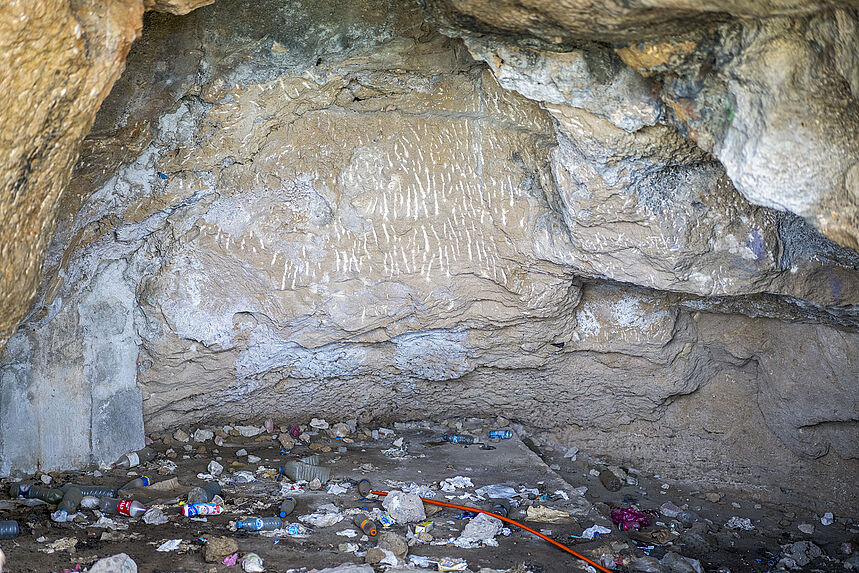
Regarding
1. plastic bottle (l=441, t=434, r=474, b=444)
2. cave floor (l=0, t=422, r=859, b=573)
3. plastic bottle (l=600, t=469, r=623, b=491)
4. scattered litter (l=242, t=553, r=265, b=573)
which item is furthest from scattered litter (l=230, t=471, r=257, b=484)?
plastic bottle (l=600, t=469, r=623, b=491)

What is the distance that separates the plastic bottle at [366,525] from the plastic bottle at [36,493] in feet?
4.55

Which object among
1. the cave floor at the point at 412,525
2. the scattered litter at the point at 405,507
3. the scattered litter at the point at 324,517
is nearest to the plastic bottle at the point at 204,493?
the cave floor at the point at 412,525

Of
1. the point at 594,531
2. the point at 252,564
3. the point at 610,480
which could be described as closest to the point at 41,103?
the point at 252,564

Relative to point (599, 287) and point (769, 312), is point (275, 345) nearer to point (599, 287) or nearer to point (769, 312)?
point (599, 287)

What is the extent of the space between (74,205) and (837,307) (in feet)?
11.5

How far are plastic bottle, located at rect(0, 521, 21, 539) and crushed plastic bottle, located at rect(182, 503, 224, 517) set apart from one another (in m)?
0.67

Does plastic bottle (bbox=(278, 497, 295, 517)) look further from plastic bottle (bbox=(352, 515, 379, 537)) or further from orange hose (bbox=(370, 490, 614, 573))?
orange hose (bbox=(370, 490, 614, 573))

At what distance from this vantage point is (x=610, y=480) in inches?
183

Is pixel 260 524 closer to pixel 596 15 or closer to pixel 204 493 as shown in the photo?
pixel 204 493

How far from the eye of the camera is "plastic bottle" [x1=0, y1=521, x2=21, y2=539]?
Answer: 121 inches

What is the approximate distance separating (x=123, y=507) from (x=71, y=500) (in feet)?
0.79

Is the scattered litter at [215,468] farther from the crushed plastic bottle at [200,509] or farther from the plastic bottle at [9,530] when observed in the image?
the plastic bottle at [9,530]

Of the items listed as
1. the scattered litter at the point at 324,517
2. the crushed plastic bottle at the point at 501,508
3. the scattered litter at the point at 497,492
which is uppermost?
the scattered litter at the point at 324,517

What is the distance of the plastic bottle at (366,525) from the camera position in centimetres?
329
